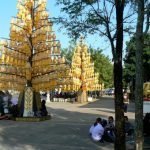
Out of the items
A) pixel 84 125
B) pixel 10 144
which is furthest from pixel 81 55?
pixel 10 144

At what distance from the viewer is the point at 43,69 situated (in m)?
33.7

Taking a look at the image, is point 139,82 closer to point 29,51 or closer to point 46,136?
point 46,136

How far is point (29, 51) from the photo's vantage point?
1315 inches

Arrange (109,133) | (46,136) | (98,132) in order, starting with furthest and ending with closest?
(46,136), (109,133), (98,132)

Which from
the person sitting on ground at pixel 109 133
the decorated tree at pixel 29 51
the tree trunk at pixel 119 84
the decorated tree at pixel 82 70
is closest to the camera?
the tree trunk at pixel 119 84

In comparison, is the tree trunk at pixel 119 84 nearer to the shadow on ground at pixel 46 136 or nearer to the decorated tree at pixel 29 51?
the shadow on ground at pixel 46 136

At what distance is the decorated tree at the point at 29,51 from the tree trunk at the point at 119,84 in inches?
700

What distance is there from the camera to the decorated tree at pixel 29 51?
33406 millimetres

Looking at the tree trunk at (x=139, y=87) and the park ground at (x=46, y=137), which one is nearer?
the tree trunk at (x=139, y=87)

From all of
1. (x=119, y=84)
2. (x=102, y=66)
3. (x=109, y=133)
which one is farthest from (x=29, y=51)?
(x=102, y=66)

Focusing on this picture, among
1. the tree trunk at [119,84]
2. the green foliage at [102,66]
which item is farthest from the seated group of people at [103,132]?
the green foliage at [102,66]

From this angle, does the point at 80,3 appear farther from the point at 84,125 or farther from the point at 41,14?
the point at 41,14

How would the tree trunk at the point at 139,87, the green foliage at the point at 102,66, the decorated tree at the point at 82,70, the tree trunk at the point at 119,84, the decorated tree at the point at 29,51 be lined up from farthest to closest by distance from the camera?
the green foliage at the point at 102,66 < the decorated tree at the point at 82,70 < the decorated tree at the point at 29,51 < the tree trunk at the point at 119,84 < the tree trunk at the point at 139,87

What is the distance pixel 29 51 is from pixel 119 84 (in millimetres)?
18501
